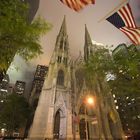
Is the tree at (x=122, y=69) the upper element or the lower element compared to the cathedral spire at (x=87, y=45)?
lower

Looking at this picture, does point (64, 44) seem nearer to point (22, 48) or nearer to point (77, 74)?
point (77, 74)

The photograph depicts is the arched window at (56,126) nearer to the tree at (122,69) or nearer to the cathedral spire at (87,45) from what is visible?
the tree at (122,69)

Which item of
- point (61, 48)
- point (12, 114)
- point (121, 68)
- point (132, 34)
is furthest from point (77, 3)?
point (61, 48)

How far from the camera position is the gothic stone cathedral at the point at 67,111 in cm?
3275

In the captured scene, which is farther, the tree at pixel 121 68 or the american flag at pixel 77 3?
the tree at pixel 121 68

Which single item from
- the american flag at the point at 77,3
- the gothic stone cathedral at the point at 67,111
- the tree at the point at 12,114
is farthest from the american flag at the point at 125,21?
the tree at the point at 12,114

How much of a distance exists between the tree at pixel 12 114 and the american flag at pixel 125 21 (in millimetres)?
38941

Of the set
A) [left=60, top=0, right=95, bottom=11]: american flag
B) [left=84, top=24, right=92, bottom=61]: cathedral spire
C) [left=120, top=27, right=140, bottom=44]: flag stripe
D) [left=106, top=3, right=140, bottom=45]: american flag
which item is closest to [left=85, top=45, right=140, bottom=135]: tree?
[left=120, top=27, right=140, bottom=44]: flag stripe

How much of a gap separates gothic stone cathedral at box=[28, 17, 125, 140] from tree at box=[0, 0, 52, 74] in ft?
67.4

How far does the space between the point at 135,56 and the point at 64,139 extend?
24095 mm

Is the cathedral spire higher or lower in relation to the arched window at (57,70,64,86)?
higher

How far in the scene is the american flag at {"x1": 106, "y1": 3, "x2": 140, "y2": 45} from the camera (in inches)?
446

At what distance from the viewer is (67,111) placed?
114 ft

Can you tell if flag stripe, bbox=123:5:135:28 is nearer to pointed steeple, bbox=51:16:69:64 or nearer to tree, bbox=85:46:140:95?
tree, bbox=85:46:140:95
